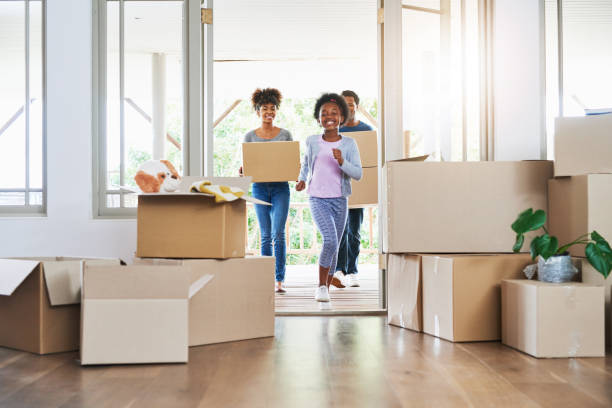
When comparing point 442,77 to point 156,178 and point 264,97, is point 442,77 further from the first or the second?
point 156,178

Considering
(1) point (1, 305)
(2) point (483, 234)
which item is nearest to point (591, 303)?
(2) point (483, 234)

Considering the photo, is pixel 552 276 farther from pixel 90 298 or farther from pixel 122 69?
pixel 122 69

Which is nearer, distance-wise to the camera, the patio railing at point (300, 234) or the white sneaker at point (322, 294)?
the white sneaker at point (322, 294)

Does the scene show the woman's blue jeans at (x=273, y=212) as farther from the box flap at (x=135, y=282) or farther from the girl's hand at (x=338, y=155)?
the box flap at (x=135, y=282)

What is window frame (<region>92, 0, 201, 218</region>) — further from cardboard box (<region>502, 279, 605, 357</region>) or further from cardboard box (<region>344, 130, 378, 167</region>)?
cardboard box (<region>502, 279, 605, 357</region>)

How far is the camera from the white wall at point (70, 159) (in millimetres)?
2855

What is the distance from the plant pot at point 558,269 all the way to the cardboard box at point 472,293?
18 cm

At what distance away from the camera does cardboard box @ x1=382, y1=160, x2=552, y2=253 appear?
263 centimetres

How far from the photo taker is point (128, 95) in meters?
2.94

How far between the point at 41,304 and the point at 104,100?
1164 millimetres

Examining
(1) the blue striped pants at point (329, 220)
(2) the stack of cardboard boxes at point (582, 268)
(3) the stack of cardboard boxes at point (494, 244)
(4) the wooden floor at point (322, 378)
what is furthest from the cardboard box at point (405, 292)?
(1) the blue striped pants at point (329, 220)

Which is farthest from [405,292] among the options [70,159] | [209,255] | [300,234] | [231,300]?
[300,234]

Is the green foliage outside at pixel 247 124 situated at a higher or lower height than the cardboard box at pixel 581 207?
higher

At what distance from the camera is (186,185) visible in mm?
2631
